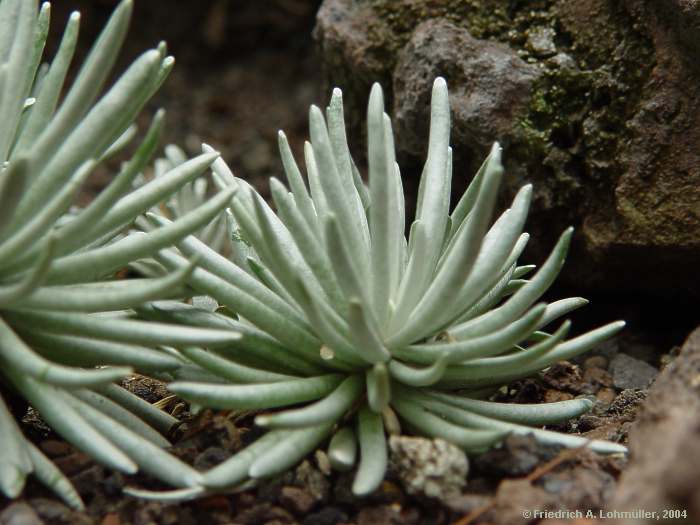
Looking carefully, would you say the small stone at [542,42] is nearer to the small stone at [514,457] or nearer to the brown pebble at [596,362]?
the brown pebble at [596,362]

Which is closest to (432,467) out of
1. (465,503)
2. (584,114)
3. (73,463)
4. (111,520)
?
(465,503)

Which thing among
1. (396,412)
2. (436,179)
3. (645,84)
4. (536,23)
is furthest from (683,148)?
(396,412)

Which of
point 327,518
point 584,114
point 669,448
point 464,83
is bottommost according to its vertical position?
point 327,518

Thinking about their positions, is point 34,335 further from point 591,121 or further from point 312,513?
point 591,121

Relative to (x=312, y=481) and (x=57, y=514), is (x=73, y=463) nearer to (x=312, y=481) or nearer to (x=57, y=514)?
(x=57, y=514)

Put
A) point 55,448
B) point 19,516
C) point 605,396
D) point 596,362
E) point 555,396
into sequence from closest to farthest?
point 19,516 → point 55,448 → point 555,396 → point 605,396 → point 596,362

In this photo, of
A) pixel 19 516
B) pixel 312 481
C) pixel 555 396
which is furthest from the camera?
pixel 555 396

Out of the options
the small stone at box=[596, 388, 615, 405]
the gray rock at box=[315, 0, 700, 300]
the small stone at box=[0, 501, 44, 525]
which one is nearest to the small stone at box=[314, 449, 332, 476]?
the small stone at box=[0, 501, 44, 525]

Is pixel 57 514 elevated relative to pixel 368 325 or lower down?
lower down
